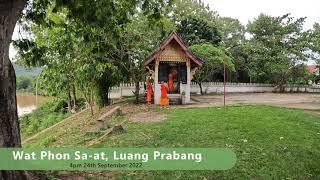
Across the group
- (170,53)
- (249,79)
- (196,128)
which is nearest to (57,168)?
(196,128)

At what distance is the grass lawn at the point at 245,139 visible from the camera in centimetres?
859

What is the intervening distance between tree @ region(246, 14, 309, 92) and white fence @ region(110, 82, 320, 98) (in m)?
1.05

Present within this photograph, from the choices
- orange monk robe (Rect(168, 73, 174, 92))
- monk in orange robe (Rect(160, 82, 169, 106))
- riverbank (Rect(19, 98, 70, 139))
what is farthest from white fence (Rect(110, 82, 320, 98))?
monk in orange robe (Rect(160, 82, 169, 106))

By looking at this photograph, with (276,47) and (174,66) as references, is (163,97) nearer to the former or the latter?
(174,66)

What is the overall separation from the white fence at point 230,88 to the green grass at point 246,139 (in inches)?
630

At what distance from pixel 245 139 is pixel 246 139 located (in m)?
0.03

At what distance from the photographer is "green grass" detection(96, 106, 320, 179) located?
28.3 ft

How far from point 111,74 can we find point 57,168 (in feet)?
50.9

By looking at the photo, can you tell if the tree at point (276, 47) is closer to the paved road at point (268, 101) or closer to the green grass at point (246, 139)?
the paved road at point (268, 101)

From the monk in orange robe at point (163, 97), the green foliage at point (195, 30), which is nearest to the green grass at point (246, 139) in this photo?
Result: the monk in orange robe at point (163, 97)

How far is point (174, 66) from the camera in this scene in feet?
76.6

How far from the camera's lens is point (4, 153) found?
235 inches

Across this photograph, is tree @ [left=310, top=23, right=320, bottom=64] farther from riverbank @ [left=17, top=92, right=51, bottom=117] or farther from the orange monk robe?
riverbank @ [left=17, top=92, right=51, bottom=117]

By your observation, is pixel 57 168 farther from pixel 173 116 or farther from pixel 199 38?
pixel 199 38
